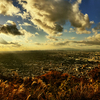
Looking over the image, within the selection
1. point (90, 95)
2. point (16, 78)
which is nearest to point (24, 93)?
point (90, 95)

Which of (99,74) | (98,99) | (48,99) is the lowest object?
(99,74)

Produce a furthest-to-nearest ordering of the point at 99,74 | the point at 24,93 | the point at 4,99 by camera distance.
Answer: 1. the point at 99,74
2. the point at 24,93
3. the point at 4,99

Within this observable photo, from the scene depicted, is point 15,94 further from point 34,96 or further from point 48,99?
point 48,99

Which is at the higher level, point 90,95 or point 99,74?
point 90,95

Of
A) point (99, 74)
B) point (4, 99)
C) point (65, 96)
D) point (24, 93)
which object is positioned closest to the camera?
point (4, 99)

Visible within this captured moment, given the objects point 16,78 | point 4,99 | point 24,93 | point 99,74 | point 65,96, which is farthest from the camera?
point 99,74

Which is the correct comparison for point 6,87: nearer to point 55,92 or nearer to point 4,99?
point 4,99

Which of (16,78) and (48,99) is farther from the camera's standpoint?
(16,78)

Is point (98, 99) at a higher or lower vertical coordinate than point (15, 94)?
lower

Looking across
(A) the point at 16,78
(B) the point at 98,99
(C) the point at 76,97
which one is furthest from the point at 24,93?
(A) the point at 16,78
